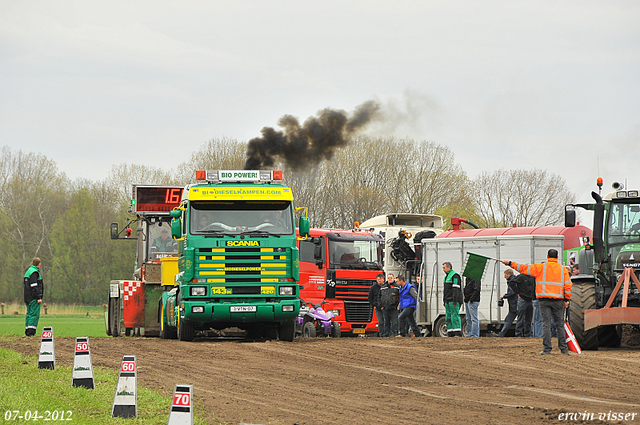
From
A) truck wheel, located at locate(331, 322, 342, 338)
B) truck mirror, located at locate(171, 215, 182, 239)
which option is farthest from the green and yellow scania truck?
truck wheel, located at locate(331, 322, 342, 338)

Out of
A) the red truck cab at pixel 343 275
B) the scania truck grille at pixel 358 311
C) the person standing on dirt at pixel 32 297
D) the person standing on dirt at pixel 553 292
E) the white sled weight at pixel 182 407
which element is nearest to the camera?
the white sled weight at pixel 182 407

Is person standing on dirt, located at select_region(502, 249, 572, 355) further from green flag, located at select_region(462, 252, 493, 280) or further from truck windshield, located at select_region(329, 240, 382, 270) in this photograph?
truck windshield, located at select_region(329, 240, 382, 270)

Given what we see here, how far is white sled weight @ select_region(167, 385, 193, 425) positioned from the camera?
259 inches

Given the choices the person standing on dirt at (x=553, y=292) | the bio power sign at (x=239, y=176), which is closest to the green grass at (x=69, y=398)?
the bio power sign at (x=239, y=176)

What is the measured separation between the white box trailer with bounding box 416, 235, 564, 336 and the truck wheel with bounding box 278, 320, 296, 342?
225 inches

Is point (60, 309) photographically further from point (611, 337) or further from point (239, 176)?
point (611, 337)

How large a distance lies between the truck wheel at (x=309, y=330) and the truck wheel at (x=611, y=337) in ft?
25.8

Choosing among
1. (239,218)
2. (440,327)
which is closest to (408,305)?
(440,327)

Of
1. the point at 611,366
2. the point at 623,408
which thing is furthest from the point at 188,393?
the point at 611,366

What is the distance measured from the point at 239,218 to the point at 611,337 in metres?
8.32

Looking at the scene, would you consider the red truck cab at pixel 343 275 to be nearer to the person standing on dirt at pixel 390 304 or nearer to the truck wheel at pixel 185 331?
the person standing on dirt at pixel 390 304

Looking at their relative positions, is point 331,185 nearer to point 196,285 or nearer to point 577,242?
point 577,242

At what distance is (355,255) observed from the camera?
25125 millimetres

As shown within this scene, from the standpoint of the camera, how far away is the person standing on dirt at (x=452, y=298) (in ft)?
67.3
